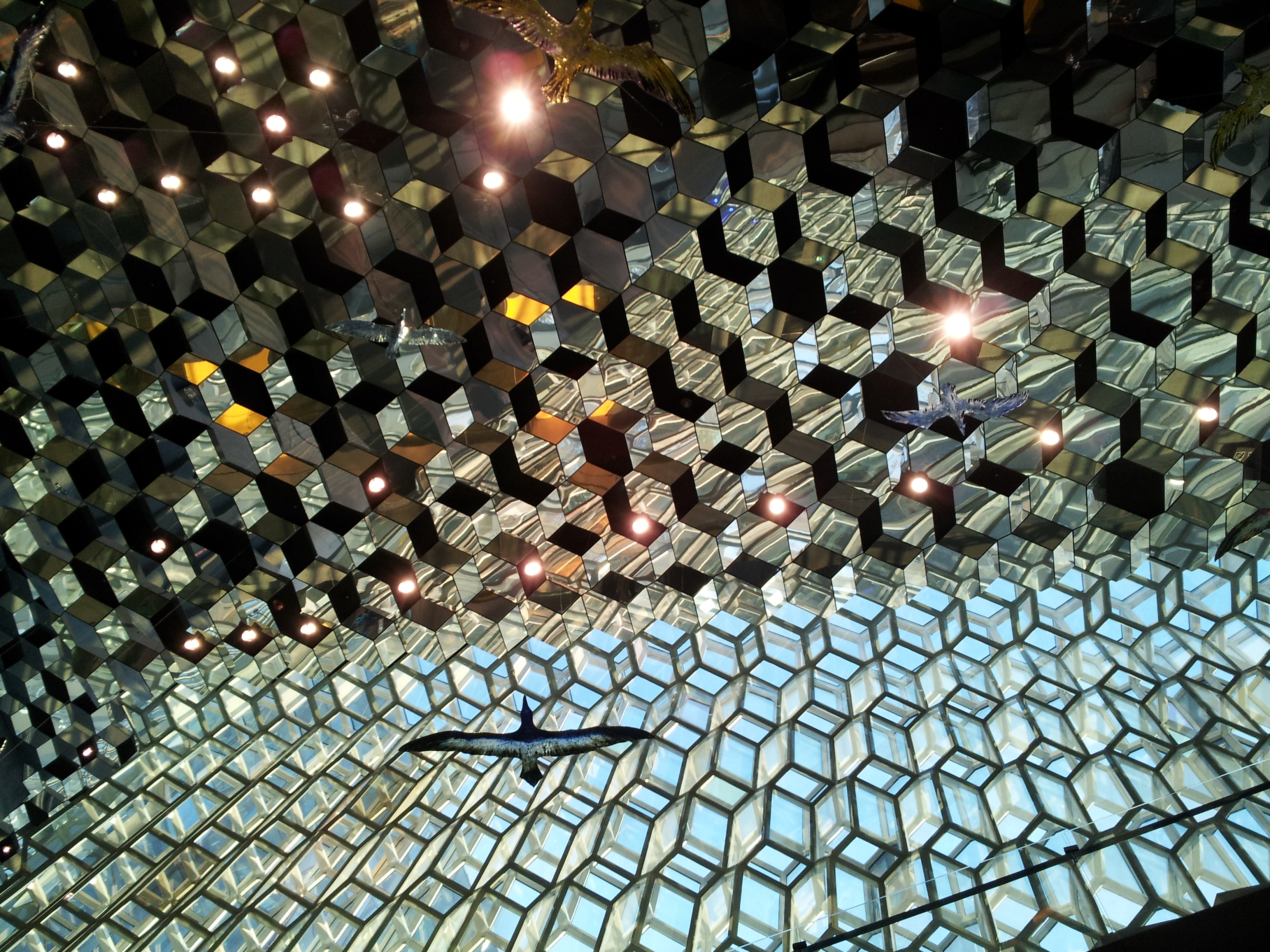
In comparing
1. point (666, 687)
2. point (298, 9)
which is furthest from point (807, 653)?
point (298, 9)

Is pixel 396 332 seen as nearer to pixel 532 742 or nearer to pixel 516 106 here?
pixel 516 106

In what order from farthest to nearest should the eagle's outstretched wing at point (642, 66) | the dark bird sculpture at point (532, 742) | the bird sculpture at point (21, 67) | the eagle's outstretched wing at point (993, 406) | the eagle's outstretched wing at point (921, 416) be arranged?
the dark bird sculpture at point (532, 742), the eagle's outstretched wing at point (921, 416), the eagle's outstretched wing at point (993, 406), the bird sculpture at point (21, 67), the eagle's outstretched wing at point (642, 66)

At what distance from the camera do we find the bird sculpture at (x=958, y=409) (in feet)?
21.6

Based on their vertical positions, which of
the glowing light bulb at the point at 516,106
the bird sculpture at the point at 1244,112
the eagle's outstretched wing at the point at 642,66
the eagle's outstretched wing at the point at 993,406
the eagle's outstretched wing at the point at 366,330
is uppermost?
the bird sculpture at the point at 1244,112

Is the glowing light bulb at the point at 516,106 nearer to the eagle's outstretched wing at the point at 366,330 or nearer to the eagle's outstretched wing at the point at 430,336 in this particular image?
the eagle's outstretched wing at the point at 430,336

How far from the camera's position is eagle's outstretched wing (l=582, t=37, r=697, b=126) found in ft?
18.1

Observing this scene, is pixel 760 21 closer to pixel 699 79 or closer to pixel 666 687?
pixel 699 79

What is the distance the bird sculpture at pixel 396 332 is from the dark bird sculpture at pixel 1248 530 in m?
6.31

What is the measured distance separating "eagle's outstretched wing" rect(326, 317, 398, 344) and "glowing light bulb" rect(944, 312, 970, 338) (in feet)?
13.0

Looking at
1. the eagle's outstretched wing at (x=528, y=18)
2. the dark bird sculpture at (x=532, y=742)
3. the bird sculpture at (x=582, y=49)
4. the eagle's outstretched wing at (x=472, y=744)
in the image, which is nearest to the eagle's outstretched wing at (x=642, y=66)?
the bird sculpture at (x=582, y=49)

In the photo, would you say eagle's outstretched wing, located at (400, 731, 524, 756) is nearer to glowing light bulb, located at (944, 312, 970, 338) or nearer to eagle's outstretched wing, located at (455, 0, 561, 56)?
glowing light bulb, located at (944, 312, 970, 338)

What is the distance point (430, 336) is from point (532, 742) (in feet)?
9.97

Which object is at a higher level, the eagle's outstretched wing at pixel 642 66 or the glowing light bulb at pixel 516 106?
the eagle's outstretched wing at pixel 642 66

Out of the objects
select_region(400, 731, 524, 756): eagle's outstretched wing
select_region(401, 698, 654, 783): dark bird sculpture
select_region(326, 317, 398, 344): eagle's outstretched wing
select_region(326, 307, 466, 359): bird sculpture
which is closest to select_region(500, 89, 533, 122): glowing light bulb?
select_region(326, 307, 466, 359): bird sculpture
